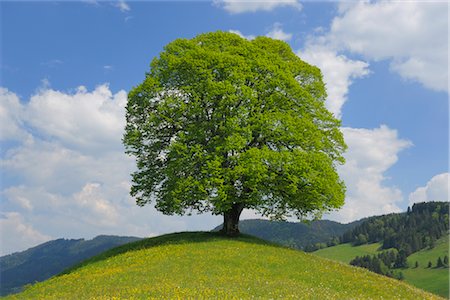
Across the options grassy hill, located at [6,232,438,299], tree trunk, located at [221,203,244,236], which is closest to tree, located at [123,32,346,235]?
tree trunk, located at [221,203,244,236]

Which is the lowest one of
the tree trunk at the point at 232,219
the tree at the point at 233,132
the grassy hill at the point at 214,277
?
the grassy hill at the point at 214,277

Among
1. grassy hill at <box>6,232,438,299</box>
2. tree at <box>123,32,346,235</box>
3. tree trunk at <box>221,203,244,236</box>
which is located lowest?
grassy hill at <box>6,232,438,299</box>

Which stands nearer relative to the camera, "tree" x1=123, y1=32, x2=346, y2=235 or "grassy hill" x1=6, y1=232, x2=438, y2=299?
"grassy hill" x1=6, y1=232, x2=438, y2=299

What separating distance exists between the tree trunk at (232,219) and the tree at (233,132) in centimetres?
10

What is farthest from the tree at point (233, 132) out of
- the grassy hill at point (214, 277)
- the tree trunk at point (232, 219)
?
the grassy hill at point (214, 277)

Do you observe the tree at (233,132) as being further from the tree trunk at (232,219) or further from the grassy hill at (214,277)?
the grassy hill at (214,277)

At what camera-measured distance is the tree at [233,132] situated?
40188 millimetres

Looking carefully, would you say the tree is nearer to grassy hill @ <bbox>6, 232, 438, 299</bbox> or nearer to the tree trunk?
the tree trunk

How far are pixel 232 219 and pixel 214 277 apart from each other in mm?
16873

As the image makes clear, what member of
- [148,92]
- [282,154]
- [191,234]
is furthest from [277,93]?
[191,234]

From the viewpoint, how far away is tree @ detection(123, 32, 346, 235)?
40188mm

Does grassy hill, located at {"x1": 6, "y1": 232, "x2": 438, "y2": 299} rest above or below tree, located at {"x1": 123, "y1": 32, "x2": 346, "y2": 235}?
below

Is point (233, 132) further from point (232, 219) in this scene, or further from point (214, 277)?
point (214, 277)

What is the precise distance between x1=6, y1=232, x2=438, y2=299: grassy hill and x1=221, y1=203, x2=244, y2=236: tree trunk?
3.34 metres
